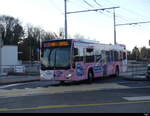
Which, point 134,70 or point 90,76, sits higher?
point 90,76

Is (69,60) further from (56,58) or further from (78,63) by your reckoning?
(56,58)

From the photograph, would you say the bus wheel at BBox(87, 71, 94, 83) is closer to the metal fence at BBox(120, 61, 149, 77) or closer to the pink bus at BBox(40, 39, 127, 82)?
the pink bus at BBox(40, 39, 127, 82)

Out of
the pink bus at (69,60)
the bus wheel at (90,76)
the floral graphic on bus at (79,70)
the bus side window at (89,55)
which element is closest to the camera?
the pink bus at (69,60)

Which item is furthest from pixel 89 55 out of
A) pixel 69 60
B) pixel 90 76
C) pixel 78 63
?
pixel 69 60

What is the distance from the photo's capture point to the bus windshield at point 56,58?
20578 millimetres

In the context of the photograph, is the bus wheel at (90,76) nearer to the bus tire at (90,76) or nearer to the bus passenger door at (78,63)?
the bus tire at (90,76)

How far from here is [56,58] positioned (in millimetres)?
20844

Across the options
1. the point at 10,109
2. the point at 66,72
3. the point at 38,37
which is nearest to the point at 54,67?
the point at 66,72

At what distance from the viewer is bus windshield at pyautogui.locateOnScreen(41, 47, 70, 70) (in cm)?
2058

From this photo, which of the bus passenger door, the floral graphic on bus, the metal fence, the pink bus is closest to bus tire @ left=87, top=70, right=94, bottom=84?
the pink bus

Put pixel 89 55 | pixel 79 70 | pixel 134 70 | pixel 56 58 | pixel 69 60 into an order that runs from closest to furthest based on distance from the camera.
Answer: pixel 69 60
pixel 56 58
pixel 79 70
pixel 89 55
pixel 134 70

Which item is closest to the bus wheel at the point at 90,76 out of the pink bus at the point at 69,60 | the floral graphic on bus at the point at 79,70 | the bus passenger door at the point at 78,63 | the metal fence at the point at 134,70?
the pink bus at the point at 69,60

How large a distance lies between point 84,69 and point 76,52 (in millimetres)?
1506

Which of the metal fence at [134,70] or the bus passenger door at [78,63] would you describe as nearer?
the bus passenger door at [78,63]
